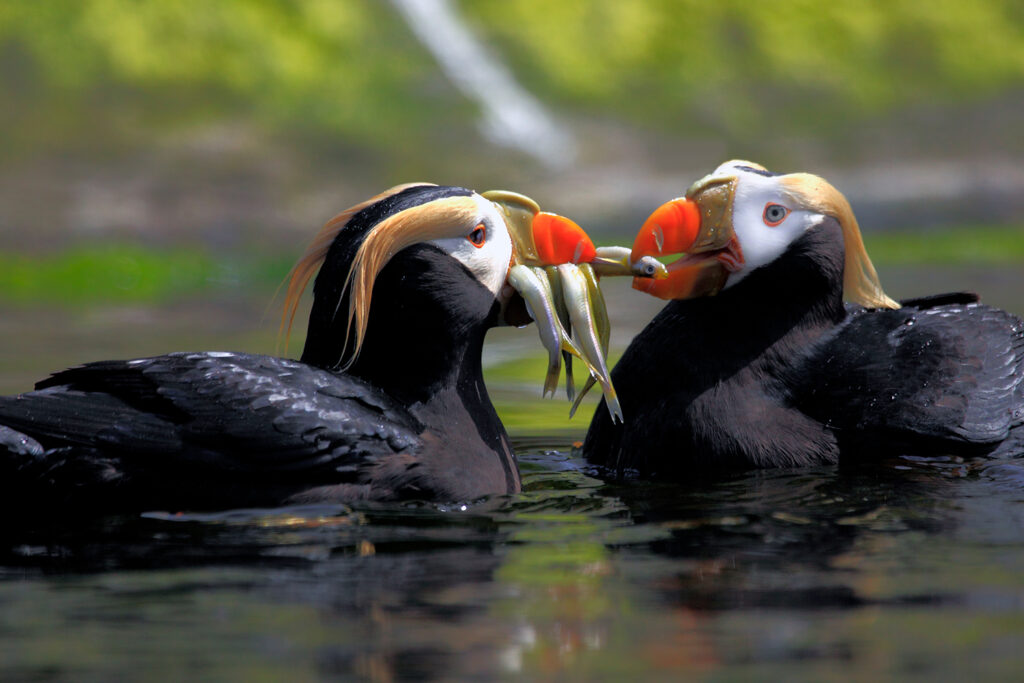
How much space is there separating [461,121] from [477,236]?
18.6 metres

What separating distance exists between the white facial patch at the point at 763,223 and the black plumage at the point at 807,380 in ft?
0.13

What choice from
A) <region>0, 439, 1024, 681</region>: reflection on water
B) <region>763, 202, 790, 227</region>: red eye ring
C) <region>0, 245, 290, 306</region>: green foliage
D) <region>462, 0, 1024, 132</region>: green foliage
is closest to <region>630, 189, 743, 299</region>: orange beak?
<region>763, 202, 790, 227</region>: red eye ring

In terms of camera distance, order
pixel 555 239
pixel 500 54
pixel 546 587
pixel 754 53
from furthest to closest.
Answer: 1. pixel 754 53
2. pixel 500 54
3. pixel 555 239
4. pixel 546 587

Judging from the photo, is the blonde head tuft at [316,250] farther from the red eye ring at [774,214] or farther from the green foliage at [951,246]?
the green foliage at [951,246]

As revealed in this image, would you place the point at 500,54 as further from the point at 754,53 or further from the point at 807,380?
the point at 807,380

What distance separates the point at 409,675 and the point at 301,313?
28.8 ft

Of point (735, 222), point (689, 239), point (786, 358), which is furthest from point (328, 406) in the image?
point (786, 358)

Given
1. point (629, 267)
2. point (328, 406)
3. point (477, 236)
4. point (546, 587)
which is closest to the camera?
point (546, 587)

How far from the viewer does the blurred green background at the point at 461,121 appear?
55.5 ft

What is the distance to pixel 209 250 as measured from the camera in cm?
1684

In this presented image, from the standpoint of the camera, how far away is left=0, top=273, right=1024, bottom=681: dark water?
3.62m

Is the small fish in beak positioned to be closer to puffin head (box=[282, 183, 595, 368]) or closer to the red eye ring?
puffin head (box=[282, 183, 595, 368])

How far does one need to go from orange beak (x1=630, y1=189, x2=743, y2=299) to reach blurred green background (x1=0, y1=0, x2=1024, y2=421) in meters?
6.98

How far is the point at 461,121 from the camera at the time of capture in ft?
77.8
